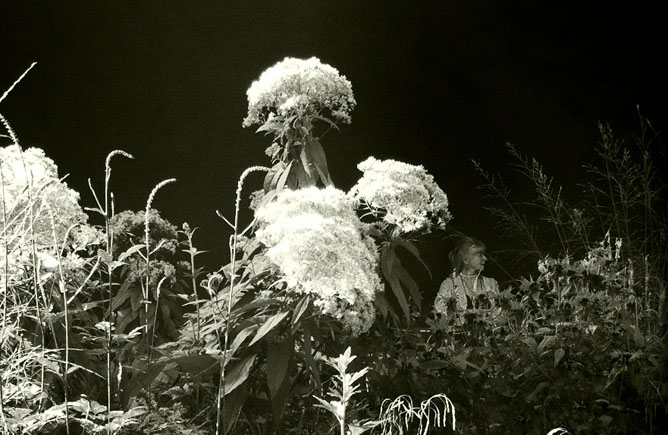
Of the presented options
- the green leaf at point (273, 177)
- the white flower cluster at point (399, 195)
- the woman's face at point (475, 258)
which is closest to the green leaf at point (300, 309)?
the white flower cluster at point (399, 195)

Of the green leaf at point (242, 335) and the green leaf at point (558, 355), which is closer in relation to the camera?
the green leaf at point (242, 335)

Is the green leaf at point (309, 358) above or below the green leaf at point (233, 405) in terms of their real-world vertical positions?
above

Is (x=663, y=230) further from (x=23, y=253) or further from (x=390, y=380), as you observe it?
(x=23, y=253)

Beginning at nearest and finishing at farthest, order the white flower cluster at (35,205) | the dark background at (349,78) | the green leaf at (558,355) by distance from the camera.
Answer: the white flower cluster at (35,205), the green leaf at (558,355), the dark background at (349,78)

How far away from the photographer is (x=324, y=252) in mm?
1711

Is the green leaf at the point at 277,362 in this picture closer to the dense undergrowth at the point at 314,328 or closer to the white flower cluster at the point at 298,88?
the dense undergrowth at the point at 314,328

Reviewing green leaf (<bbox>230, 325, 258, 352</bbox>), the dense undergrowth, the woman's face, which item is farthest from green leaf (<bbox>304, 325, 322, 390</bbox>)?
the woman's face

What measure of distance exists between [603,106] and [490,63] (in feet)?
2.74

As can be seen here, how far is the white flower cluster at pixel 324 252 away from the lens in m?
1.71

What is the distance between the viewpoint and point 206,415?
6.66 ft

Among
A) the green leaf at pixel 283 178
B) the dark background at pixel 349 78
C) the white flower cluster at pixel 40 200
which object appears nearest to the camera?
the white flower cluster at pixel 40 200

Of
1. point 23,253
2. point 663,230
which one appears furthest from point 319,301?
point 663,230

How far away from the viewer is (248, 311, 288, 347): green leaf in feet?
5.77

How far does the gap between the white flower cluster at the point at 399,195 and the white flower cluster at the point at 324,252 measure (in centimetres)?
22
